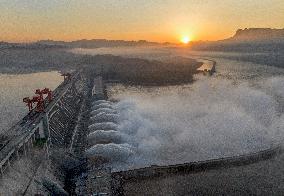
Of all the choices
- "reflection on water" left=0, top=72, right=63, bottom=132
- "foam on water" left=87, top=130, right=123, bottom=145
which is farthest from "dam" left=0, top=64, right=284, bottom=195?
"reflection on water" left=0, top=72, right=63, bottom=132

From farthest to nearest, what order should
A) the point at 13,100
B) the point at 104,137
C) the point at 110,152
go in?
the point at 13,100 < the point at 104,137 < the point at 110,152

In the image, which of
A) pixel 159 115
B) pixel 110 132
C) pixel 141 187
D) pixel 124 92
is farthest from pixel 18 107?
pixel 141 187

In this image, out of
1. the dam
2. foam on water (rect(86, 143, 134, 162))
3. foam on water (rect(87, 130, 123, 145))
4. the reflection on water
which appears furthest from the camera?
the reflection on water

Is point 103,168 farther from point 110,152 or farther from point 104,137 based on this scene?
point 104,137

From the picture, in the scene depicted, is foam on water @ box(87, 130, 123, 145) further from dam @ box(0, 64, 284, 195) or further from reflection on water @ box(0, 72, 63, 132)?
reflection on water @ box(0, 72, 63, 132)

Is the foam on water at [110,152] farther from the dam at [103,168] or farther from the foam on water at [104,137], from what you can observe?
the foam on water at [104,137]

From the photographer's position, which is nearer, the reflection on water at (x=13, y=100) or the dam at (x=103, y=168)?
the dam at (x=103, y=168)

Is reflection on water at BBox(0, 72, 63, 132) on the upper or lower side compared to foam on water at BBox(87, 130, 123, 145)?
lower

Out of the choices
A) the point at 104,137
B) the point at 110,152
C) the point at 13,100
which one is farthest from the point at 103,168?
the point at 13,100

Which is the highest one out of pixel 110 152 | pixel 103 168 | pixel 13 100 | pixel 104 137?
pixel 103 168

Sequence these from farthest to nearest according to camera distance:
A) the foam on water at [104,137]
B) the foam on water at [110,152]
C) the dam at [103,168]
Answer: the foam on water at [104,137], the foam on water at [110,152], the dam at [103,168]

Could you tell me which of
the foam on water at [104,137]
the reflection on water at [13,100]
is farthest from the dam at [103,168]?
the reflection on water at [13,100]
